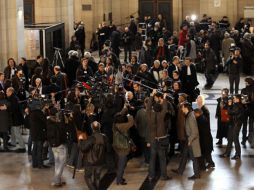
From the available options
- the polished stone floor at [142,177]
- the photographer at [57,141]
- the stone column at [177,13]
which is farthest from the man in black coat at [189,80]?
the stone column at [177,13]

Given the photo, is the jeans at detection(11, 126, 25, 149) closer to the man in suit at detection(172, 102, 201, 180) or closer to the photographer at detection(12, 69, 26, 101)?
the photographer at detection(12, 69, 26, 101)

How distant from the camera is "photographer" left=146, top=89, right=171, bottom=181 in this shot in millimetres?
15242

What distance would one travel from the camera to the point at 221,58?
1162 inches

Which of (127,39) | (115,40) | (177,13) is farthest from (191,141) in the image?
(177,13)

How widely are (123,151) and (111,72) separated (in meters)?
5.80

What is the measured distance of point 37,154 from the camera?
16.4m

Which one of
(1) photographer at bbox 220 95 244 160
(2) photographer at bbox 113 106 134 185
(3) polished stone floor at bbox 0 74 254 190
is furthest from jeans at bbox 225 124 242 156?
(2) photographer at bbox 113 106 134 185

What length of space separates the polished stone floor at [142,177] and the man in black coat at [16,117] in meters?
0.51

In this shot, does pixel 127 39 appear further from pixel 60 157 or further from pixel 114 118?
pixel 60 157

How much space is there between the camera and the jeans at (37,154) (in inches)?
642

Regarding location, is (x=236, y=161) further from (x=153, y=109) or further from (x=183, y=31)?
(x=183, y=31)

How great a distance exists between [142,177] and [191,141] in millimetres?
1352

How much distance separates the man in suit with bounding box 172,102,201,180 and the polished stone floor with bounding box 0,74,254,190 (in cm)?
32

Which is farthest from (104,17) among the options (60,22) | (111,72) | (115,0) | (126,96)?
(126,96)
